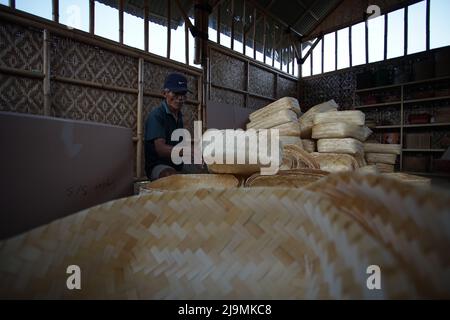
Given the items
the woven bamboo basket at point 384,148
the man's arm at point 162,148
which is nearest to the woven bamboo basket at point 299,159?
the man's arm at point 162,148

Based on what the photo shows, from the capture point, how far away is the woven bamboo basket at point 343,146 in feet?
9.37

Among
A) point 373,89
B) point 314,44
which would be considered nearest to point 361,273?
point 373,89

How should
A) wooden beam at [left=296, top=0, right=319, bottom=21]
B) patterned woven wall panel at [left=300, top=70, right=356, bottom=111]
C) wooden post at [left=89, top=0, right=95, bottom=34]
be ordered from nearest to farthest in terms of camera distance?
wooden post at [left=89, top=0, right=95, bottom=34]
wooden beam at [left=296, top=0, right=319, bottom=21]
patterned woven wall panel at [left=300, top=70, right=356, bottom=111]

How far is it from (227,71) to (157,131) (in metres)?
2.68

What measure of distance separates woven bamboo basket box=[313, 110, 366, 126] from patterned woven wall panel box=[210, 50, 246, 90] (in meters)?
1.98

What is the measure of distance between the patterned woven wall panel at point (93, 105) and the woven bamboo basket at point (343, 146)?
2531 millimetres

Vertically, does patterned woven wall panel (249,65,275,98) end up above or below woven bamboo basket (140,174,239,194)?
above

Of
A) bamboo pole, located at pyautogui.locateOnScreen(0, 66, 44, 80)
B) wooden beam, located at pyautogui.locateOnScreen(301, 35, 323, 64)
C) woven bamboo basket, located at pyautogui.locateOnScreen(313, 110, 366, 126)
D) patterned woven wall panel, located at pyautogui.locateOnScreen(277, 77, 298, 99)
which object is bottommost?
woven bamboo basket, located at pyautogui.locateOnScreen(313, 110, 366, 126)

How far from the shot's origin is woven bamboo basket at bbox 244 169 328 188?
2.99ft

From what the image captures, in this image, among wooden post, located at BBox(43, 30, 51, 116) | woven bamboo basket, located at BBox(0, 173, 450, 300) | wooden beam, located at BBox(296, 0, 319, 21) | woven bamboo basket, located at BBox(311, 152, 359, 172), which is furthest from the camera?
wooden beam, located at BBox(296, 0, 319, 21)

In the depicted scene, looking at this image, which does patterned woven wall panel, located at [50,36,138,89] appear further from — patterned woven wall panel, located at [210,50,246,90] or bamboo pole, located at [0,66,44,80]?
patterned woven wall panel, located at [210,50,246,90]

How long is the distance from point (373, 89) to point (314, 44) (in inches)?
79.5

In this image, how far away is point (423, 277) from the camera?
1.02ft

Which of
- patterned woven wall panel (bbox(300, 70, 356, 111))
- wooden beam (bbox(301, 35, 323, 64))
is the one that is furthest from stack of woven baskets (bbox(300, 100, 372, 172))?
wooden beam (bbox(301, 35, 323, 64))
